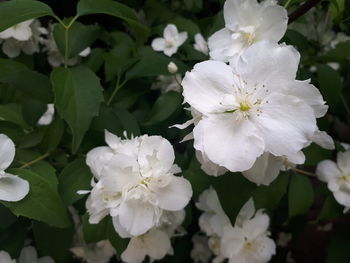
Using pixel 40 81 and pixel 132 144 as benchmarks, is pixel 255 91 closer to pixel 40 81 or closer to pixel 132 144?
pixel 132 144

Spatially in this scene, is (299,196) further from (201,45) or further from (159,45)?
(159,45)

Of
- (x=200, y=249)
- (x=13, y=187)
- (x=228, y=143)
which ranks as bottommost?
(x=200, y=249)

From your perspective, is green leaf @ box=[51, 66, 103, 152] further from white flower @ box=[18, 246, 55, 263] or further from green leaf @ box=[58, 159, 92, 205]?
white flower @ box=[18, 246, 55, 263]

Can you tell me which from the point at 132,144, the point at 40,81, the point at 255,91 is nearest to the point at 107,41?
the point at 40,81

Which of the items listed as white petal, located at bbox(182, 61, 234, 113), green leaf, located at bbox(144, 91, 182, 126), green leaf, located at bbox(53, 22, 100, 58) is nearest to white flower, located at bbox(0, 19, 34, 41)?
green leaf, located at bbox(53, 22, 100, 58)

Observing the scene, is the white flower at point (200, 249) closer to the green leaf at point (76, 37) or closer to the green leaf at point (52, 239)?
the green leaf at point (52, 239)

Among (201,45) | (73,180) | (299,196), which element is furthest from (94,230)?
(201,45)
